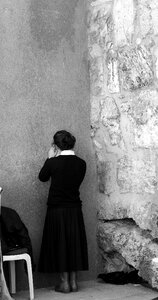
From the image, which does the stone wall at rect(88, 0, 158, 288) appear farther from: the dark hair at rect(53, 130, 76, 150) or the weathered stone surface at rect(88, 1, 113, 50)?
the dark hair at rect(53, 130, 76, 150)

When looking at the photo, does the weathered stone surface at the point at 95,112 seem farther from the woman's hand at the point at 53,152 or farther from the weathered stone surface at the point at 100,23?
the woman's hand at the point at 53,152

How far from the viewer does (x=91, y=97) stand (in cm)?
642

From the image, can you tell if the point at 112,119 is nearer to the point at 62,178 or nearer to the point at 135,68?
the point at 135,68

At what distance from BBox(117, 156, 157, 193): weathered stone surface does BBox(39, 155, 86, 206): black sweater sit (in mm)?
496

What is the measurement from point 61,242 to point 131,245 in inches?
26.8

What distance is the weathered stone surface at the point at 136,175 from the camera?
5.74 meters

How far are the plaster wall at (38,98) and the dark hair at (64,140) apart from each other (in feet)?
0.99

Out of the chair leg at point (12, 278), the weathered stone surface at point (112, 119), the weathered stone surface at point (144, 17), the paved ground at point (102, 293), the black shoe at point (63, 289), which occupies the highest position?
the weathered stone surface at point (144, 17)

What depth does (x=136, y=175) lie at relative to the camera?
5.89 m

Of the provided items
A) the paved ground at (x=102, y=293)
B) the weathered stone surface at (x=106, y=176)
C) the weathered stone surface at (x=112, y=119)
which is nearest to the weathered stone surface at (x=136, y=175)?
the weathered stone surface at (x=106, y=176)

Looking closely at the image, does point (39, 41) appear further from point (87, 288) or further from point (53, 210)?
point (87, 288)

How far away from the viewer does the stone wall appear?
5.73 m

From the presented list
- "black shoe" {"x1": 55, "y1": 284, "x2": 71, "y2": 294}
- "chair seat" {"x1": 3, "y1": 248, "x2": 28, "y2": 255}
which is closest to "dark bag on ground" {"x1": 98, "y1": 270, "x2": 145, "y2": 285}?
"black shoe" {"x1": 55, "y1": 284, "x2": 71, "y2": 294}

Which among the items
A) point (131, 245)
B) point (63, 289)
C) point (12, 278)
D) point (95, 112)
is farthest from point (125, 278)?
point (95, 112)
